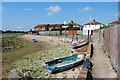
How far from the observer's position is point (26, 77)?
1504 cm

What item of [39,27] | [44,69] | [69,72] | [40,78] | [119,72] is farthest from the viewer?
[39,27]

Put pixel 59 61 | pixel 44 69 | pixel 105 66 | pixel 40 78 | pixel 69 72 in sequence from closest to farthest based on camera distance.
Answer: pixel 105 66 < pixel 40 78 < pixel 69 72 < pixel 44 69 < pixel 59 61

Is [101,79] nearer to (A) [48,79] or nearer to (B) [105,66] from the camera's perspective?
(B) [105,66]

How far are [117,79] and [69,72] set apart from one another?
23.2 ft

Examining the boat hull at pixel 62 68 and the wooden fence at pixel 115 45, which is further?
the boat hull at pixel 62 68

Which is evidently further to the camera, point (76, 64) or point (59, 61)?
point (59, 61)

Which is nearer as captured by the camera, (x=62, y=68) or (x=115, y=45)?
(x=115, y=45)

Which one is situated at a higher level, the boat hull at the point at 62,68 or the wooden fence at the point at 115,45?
the wooden fence at the point at 115,45

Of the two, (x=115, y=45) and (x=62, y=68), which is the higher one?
(x=115, y=45)

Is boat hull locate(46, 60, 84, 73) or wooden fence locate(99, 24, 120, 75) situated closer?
wooden fence locate(99, 24, 120, 75)

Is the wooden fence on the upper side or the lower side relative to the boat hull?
upper

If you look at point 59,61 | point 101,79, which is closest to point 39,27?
point 59,61

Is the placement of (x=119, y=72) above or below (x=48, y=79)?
above

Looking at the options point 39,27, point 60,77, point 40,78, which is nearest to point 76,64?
point 60,77
